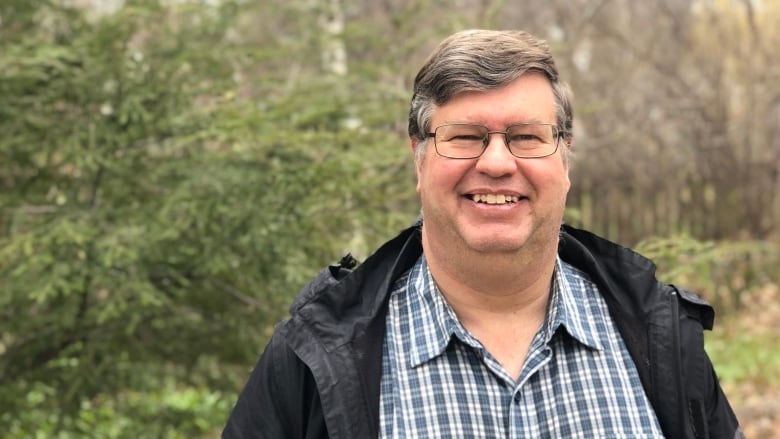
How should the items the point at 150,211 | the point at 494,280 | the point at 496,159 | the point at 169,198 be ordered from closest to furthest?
the point at 496,159
the point at 494,280
the point at 169,198
the point at 150,211

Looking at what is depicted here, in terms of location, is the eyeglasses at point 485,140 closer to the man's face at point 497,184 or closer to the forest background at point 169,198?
the man's face at point 497,184

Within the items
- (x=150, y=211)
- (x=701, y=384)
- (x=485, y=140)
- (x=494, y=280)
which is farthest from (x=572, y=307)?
(x=150, y=211)

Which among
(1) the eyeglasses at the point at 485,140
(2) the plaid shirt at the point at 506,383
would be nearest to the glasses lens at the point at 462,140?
(1) the eyeglasses at the point at 485,140

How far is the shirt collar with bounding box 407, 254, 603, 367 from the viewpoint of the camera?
1891mm

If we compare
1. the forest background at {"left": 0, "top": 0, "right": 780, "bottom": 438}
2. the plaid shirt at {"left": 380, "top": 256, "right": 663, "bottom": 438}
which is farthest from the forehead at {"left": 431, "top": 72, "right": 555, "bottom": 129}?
the forest background at {"left": 0, "top": 0, "right": 780, "bottom": 438}

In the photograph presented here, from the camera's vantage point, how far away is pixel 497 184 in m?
1.87

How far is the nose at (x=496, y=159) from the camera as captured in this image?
Answer: 1.84 m

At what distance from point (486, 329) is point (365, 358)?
30cm

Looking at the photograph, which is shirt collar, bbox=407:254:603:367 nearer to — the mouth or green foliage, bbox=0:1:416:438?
the mouth

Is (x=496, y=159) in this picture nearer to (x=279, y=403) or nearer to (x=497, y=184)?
(x=497, y=184)

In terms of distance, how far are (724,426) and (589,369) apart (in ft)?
1.19

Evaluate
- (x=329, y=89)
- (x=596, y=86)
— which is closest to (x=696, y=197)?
(x=596, y=86)

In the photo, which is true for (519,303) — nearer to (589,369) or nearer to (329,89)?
(589,369)

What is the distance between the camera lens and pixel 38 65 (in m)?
3.67
